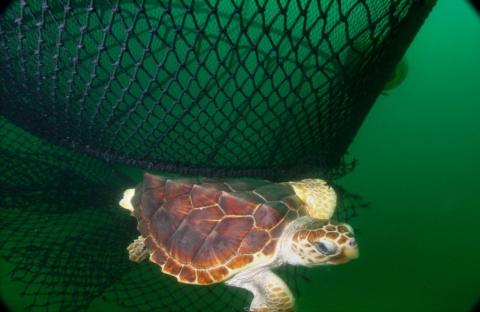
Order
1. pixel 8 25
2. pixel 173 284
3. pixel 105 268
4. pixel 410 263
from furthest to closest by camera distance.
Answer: pixel 410 263 → pixel 173 284 → pixel 105 268 → pixel 8 25

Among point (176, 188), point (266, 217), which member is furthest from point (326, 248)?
point (176, 188)

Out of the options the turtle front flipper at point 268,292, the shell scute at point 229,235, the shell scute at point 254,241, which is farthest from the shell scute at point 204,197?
the turtle front flipper at point 268,292

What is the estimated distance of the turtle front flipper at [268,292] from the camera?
1505mm

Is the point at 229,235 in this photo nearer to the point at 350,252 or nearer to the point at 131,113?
the point at 350,252

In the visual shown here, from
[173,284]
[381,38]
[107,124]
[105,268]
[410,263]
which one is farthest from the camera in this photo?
[410,263]

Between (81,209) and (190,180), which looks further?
(81,209)

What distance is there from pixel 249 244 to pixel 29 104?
1.38 meters

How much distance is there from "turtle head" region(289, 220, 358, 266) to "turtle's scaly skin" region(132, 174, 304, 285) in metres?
0.12

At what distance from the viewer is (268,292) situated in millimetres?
1526

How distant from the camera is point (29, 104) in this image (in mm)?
1737

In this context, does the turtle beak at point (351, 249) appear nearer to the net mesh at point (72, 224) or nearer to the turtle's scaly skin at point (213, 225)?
the turtle's scaly skin at point (213, 225)

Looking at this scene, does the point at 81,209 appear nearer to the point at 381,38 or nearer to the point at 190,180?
the point at 190,180

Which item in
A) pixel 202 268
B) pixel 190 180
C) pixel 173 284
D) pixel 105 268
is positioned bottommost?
pixel 173 284

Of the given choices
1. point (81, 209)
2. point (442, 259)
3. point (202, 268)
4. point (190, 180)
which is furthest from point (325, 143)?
point (442, 259)
